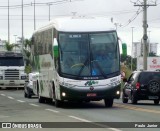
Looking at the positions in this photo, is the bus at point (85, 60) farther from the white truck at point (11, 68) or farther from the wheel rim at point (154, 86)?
the white truck at point (11, 68)

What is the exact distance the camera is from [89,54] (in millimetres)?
25188

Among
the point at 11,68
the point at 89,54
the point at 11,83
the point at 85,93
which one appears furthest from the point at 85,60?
the point at 11,83

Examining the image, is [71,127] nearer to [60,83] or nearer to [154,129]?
[154,129]

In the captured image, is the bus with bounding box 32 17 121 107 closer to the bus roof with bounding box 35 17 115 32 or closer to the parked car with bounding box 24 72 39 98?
the bus roof with bounding box 35 17 115 32

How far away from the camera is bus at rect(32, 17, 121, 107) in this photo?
24906 millimetres

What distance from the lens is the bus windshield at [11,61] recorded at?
52.7m

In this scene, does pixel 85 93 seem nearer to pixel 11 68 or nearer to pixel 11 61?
pixel 11 68

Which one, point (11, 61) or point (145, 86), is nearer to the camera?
point (145, 86)

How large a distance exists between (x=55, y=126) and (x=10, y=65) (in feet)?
Answer: 119

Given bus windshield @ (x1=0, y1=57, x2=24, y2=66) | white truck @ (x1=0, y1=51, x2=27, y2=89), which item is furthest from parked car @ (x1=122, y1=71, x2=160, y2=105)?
bus windshield @ (x1=0, y1=57, x2=24, y2=66)

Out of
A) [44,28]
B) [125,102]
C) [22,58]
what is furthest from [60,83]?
[22,58]

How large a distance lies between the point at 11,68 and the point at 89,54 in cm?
2827

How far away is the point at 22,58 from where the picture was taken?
52875 millimetres

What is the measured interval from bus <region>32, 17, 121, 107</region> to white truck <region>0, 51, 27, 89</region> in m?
26.9
